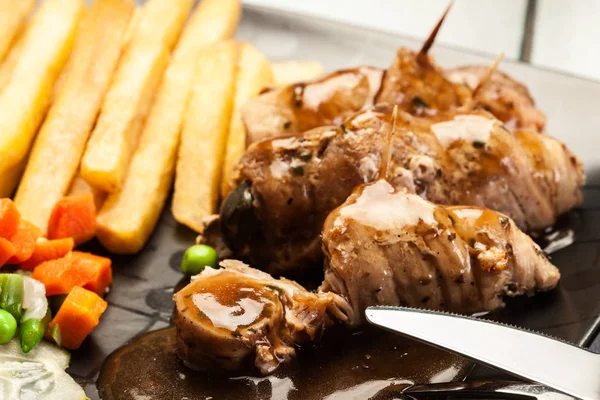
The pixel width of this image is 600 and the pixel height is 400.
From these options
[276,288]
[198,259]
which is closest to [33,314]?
[198,259]

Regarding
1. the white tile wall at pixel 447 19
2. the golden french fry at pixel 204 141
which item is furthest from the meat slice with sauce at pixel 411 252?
the white tile wall at pixel 447 19

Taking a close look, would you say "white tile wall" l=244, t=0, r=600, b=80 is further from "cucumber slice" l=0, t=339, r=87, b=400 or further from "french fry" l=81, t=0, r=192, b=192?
"cucumber slice" l=0, t=339, r=87, b=400

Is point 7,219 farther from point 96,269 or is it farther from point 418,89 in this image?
point 418,89

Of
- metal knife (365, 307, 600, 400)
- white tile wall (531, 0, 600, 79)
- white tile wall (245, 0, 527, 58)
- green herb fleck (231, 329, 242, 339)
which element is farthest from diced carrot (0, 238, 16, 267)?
white tile wall (531, 0, 600, 79)

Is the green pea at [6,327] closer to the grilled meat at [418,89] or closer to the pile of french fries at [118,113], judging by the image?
the pile of french fries at [118,113]

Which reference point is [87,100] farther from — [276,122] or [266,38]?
[266,38]

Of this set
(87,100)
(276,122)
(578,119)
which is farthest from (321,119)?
(578,119)
